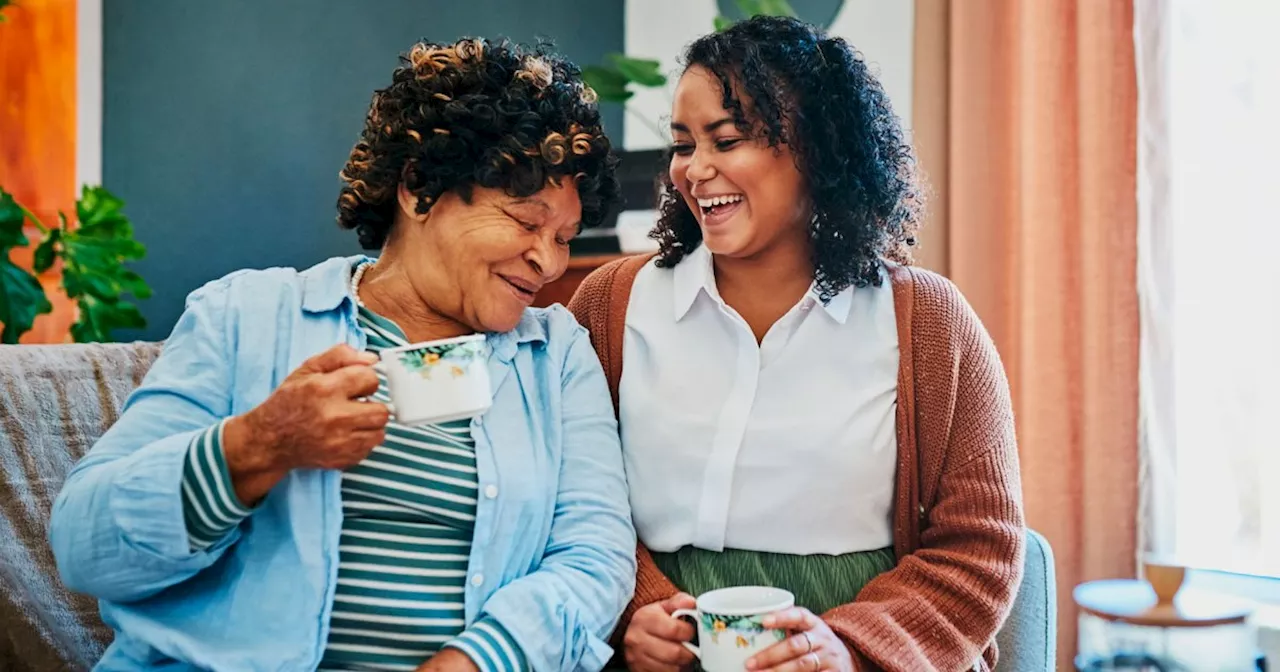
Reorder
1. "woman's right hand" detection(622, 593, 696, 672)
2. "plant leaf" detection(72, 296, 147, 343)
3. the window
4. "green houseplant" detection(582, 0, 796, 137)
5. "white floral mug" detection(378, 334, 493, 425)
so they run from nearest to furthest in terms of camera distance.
Answer: 1. "white floral mug" detection(378, 334, 493, 425)
2. "woman's right hand" detection(622, 593, 696, 672)
3. the window
4. "plant leaf" detection(72, 296, 147, 343)
5. "green houseplant" detection(582, 0, 796, 137)

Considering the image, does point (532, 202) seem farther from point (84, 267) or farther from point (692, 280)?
point (84, 267)

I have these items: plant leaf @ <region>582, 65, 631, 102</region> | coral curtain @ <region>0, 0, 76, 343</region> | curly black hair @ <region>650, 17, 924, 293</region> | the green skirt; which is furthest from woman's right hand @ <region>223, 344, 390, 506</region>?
coral curtain @ <region>0, 0, 76, 343</region>

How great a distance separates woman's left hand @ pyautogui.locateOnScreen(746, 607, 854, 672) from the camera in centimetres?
113

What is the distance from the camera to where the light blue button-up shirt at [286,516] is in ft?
3.62

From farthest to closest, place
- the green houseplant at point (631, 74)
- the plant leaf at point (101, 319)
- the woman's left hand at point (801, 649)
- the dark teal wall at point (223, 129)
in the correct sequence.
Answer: the dark teal wall at point (223, 129), the green houseplant at point (631, 74), the plant leaf at point (101, 319), the woman's left hand at point (801, 649)

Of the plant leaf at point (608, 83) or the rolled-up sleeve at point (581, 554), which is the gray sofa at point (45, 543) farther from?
the plant leaf at point (608, 83)

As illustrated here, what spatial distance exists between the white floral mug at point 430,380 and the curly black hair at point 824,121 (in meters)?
0.55

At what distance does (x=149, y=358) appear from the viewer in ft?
5.05

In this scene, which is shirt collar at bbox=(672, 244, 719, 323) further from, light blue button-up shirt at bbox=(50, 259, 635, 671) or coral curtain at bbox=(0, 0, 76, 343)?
coral curtain at bbox=(0, 0, 76, 343)

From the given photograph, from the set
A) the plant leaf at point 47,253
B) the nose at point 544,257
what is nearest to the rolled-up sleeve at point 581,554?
the nose at point 544,257

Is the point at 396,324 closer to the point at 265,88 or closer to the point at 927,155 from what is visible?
the point at 927,155

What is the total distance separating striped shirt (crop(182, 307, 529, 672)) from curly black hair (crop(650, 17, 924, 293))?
519 mm

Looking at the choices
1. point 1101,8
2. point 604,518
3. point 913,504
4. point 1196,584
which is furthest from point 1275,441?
point 604,518

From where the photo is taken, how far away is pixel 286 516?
3.89ft
